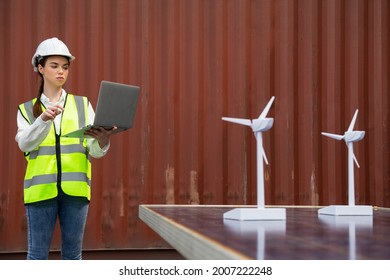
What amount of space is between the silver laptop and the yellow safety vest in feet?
1.14

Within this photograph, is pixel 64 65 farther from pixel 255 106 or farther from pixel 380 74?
pixel 380 74

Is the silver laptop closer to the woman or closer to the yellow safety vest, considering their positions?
the woman

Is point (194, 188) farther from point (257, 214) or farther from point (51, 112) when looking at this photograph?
point (257, 214)

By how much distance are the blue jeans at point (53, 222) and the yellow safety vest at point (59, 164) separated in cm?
4

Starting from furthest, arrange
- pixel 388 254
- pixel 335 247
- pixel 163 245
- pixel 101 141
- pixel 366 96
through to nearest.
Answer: pixel 366 96
pixel 163 245
pixel 101 141
pixel 335 247
pixel 388 254

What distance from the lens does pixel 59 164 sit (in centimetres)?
330

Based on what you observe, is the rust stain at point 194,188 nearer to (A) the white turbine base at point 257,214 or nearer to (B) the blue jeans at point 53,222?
(B) the blue jeans at point 53,222

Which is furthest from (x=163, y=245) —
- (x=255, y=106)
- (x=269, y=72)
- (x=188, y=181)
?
(x=269, y=72)

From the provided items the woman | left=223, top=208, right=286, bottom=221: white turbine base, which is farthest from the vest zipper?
left=223, top=208, right=286, bottom=221: white turbine base

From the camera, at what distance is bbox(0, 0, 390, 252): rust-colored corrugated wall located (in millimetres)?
5938

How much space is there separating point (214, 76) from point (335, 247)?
4.89 meters

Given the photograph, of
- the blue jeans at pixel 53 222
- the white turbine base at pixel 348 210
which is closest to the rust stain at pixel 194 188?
the blue jeans at pixel 53 222

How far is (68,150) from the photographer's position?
334cm

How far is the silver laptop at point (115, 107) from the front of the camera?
111 inches
